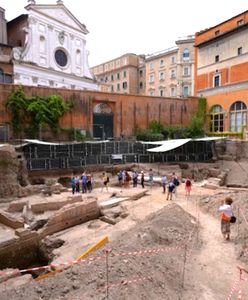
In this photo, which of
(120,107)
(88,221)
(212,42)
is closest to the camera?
(88,221)

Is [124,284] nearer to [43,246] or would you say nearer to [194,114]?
[43,246]

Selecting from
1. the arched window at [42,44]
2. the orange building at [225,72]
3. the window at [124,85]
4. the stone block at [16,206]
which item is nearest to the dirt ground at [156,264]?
the stone block at [16,206]

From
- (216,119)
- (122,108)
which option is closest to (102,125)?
(122,108)

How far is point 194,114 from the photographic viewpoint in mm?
34531

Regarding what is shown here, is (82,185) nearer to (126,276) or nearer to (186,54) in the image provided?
(126,276)

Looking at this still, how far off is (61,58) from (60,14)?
6.59 metres

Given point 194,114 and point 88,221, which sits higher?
point 194,114

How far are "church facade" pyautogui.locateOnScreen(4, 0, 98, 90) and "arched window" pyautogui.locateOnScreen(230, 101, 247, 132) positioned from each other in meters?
21.9

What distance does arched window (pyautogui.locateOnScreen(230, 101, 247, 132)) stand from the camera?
3041cm

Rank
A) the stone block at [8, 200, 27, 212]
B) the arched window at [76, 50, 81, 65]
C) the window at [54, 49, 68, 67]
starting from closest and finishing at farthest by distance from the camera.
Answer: the stone block at [8, 200, 27, 212], the window at [54, 49, 68, 67], the arched window at [76, 50, 81, 65]

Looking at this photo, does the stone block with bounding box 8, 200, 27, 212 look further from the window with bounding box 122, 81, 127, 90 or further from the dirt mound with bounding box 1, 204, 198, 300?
the window with bounding box 122, 81, 127, 90

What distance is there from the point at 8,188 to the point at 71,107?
13.5 metres

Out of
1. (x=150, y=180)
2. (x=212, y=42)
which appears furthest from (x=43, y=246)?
(x=212, y=42)

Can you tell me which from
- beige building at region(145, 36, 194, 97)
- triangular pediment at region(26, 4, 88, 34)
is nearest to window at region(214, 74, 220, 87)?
beige building at region(145, 36, 194, 97)
